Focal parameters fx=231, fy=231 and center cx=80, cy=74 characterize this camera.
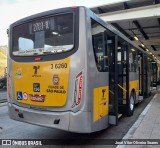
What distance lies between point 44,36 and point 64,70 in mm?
1033

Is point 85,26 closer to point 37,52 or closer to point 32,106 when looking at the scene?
point 37,52

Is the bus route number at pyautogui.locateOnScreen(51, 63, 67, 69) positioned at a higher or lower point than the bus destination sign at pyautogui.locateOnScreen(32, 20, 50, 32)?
lower

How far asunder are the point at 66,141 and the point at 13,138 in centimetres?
138

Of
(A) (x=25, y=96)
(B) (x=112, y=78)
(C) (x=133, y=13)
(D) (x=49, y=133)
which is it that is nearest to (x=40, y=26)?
(A) (x=25, y=96)

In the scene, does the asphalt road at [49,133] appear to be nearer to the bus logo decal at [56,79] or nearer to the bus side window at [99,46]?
the bus logo decal at [56,79]

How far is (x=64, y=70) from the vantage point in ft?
15.7

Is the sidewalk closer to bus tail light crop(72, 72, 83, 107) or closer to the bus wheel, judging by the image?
the bus wheel

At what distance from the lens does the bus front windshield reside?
492cm

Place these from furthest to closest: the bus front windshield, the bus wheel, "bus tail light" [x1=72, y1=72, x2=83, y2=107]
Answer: the bus wheel
the bus front windshield
"bus tail light" [x1=72, y1=72, x2=83, y2=107]

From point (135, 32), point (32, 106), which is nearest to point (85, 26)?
point (32, 106)

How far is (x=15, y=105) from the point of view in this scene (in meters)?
5.71

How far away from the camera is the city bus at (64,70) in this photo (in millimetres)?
4684

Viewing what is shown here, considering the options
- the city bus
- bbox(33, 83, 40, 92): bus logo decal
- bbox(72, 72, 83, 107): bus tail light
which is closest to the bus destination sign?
the city bus

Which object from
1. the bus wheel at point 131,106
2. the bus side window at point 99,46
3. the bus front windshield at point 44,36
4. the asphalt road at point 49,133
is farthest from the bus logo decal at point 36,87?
the bus wheel at point 131,106
